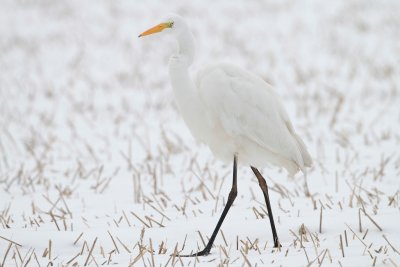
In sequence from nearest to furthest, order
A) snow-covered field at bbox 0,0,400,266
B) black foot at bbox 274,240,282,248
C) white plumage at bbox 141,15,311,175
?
1. black foot at bbox 274,240,282,248
2. snow-covered field at bbox 0,0,400,266
3. white plumage at bbox 141,15,311,175

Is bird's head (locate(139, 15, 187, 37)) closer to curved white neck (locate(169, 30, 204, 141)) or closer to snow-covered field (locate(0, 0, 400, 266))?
curved white neck (locate(169, 30, 204, 141))

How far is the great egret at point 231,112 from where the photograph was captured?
3076mm

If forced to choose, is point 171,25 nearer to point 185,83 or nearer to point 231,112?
point 185,83

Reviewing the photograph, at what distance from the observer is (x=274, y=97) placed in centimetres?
336

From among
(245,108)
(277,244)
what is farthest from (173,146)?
(277,244)

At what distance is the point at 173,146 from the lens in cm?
564

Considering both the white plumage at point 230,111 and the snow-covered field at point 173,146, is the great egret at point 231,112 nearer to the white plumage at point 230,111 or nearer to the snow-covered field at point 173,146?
the white plumage at point 230,111

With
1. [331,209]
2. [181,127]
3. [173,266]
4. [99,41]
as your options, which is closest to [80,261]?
[173,266]

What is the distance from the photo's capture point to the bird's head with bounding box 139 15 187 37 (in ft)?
10.4

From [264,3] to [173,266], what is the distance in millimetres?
14729

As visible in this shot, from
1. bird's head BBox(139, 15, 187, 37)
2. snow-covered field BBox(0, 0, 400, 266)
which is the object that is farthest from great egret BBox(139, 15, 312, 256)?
snow-covered field BBox(0, 0, 400, 266)

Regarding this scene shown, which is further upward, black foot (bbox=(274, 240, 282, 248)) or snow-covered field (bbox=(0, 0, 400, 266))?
snow-covered field (bbox=(0, 0, 400, 266))

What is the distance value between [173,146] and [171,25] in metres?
2.57

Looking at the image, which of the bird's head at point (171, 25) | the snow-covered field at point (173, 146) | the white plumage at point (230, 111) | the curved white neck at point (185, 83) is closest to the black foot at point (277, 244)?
the snow-covered field at point (173, 146)
